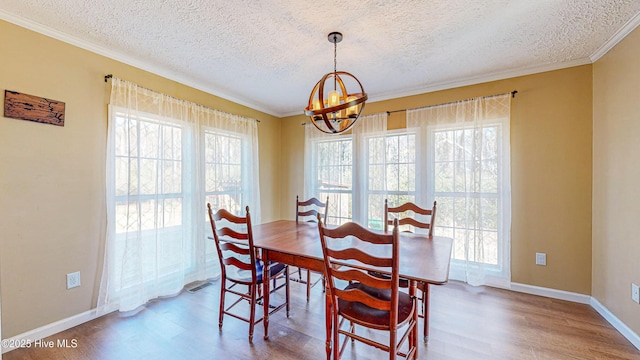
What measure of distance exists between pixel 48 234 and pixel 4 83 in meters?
1.16

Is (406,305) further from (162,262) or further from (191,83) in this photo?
(191,83)

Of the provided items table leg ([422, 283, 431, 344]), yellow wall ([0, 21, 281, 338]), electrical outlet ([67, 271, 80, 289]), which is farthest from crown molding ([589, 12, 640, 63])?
electrical outlet ([67, 271, 80, 289])

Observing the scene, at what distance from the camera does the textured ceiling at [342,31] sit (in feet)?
5.96

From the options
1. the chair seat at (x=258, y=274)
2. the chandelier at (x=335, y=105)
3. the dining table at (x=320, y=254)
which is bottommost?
the chair seat at (x=258, y=274)

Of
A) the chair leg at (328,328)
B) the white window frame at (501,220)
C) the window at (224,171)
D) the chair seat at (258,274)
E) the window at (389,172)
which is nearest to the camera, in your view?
the chair leg at (328,328)

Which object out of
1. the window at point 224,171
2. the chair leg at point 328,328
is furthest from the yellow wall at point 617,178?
the window at point 224,171

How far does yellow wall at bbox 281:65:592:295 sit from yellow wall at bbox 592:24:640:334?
9 cm

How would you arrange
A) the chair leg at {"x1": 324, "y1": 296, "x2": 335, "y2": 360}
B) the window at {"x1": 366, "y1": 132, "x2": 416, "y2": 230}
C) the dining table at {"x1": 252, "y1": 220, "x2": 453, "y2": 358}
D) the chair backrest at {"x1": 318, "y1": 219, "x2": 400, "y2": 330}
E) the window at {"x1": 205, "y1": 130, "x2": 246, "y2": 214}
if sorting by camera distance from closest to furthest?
the chair backrest at {"x1": 318, "y1": 219, "x2": 400, "y2": 330}
the dining table at {"x1": 252, "y1": 220, "x2": 453, "y2": 358}
the chair leg at {"x1": 324, "y1": 296, "x2": 335, "y2": 360}
the window at {"x1": 205, "y1": 130, "x2": 246, "y2": 214}
the window at {"x1": 366, "y1": 132, "x2": 416, "y2": 230}

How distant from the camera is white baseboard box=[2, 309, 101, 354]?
187 cm

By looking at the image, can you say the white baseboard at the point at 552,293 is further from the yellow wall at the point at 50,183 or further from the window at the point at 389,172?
the yellow wall at the point at 50,183

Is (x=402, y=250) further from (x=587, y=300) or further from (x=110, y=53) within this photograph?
(x=110, y=53)

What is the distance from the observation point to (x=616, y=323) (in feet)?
7.10

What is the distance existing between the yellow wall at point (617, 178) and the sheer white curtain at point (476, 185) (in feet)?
2.28

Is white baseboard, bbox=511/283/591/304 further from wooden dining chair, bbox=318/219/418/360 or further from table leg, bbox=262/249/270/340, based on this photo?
table leg, bbox=262/249/270/340
